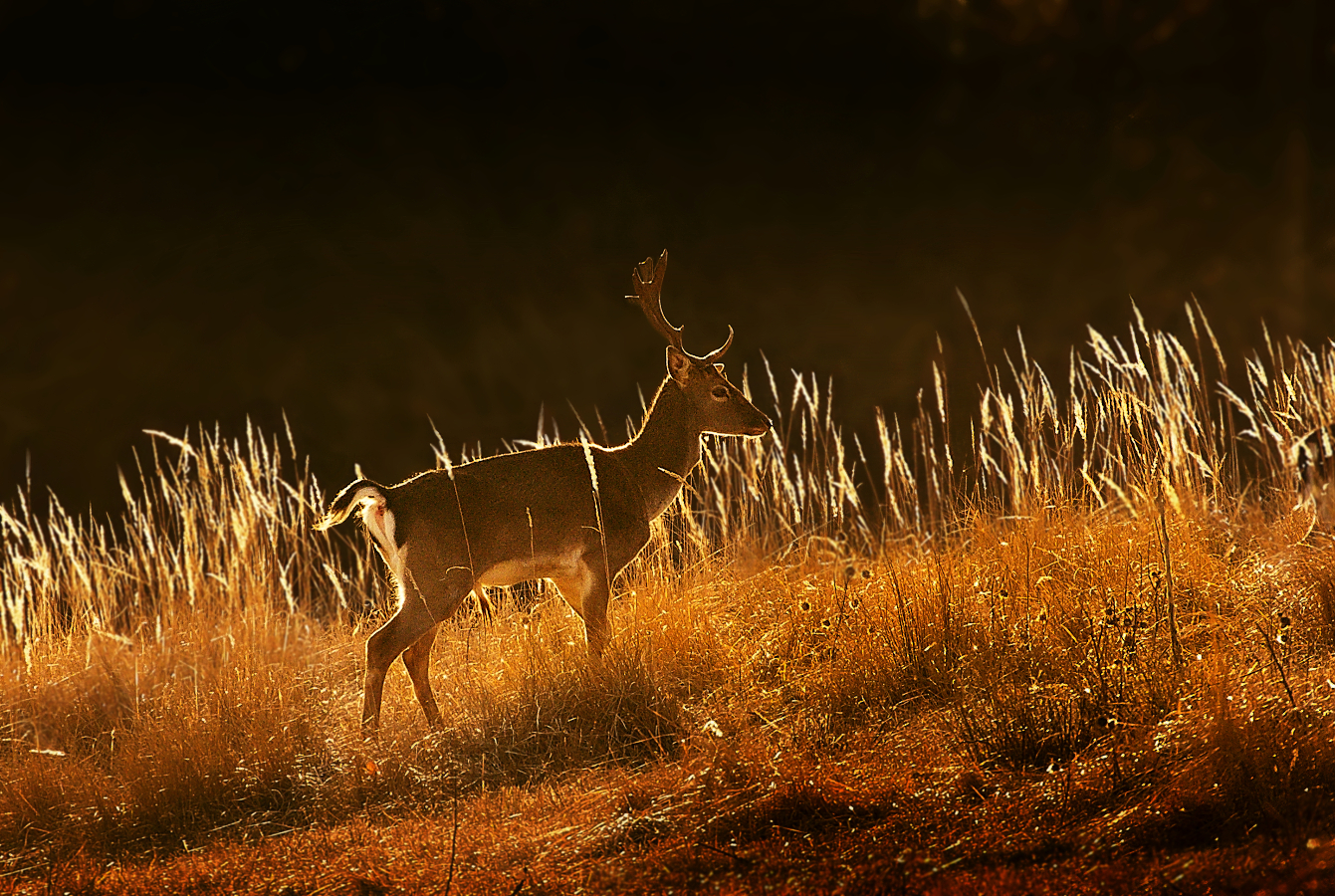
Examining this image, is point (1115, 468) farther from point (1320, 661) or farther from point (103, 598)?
point (103, 598)

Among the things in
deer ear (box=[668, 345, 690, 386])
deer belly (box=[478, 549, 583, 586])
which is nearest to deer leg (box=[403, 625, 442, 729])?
deer belly (box=[478, 549, 583, 586])

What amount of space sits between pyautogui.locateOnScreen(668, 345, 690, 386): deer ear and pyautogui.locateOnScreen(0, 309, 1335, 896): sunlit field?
1.53 ft

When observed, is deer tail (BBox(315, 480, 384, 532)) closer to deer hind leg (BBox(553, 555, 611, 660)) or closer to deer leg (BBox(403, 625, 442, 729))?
deer leg (BBox(403, 625, 442, 729))

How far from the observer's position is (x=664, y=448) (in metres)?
4.50

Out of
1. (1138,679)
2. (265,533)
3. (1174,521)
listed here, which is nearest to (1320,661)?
(1138,679)

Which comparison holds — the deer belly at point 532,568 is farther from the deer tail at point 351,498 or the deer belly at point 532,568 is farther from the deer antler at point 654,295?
the deer antler at point 654,295

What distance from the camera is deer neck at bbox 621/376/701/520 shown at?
4.40 meters

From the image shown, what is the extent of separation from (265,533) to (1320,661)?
3.71 m

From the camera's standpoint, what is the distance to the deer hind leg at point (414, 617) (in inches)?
149

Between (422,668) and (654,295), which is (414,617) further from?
(654,295)

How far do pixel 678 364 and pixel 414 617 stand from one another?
131cm

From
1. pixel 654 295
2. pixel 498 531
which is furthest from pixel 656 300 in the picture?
pixel 498 531

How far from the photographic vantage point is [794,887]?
2.32 metres

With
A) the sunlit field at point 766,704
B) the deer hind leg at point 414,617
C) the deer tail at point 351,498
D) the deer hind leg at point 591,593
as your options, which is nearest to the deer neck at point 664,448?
the sunlit field at point 766,704
